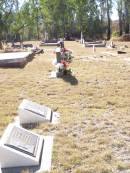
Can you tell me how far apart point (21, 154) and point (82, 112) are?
11.2 ft

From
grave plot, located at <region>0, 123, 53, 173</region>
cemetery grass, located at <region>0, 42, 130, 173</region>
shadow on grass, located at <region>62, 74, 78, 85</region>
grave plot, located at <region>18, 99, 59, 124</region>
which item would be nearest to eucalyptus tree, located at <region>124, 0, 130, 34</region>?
cemetery grass, located at <region>0, 42, 130, 173</region>

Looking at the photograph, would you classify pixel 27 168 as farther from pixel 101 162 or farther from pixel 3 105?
pixel 3 105

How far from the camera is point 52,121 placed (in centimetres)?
818

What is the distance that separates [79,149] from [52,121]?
1.88 m

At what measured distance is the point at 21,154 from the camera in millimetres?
5680

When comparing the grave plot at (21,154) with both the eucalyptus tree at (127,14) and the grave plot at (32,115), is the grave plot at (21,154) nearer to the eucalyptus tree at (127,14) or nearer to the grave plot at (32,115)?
the grave plot at (32,115)

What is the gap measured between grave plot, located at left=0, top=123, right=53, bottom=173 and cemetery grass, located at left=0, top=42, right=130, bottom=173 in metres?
0.16

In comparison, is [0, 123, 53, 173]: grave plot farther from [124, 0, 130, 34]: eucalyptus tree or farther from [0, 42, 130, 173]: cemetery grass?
[124, 0, 130, 34]: eucalyptus tree

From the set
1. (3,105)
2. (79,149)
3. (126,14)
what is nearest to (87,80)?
(3,105)

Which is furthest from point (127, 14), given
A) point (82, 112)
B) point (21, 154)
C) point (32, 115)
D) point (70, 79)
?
point (21, 154)

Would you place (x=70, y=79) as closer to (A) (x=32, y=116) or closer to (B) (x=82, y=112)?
(B) (x=82, y=112)

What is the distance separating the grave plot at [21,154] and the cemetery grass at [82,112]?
0.53 feet

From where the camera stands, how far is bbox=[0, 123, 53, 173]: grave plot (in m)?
5.65

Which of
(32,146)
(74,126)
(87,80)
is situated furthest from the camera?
(87,80)
